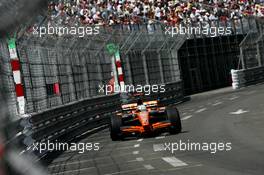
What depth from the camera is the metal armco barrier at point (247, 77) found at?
3949 cm

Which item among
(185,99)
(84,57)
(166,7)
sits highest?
(166,7)

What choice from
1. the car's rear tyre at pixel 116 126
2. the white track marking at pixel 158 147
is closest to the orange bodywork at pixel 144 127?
the car's rear tyre at pixel 116 126

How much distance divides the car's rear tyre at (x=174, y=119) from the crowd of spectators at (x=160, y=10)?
1062 cm

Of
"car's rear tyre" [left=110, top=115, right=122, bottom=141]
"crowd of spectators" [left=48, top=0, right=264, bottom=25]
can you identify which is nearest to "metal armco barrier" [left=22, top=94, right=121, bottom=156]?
"car's rear tyre" [left=110, top=115, right=122, bottom=141]

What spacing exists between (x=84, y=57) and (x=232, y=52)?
22658mm

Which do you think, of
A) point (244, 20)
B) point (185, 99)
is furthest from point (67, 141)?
point (244, 20)

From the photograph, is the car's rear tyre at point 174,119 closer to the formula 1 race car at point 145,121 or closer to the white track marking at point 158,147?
the formula 1 race car at point 145,121

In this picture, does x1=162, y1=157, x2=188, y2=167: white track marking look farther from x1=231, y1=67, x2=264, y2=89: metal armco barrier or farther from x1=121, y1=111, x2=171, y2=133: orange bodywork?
x1=231, y1=67, x2=264, y2=89: metal armco barrier

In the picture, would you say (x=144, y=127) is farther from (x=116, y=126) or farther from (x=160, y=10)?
(x=160, y=10)

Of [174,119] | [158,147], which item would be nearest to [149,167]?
[158,147]

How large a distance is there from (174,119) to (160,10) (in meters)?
21.3

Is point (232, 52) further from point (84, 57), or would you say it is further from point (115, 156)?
point (115, 156)

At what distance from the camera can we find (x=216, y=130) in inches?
591

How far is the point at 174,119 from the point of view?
14992 mm
